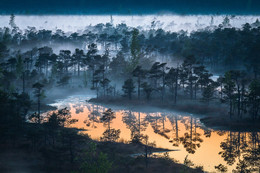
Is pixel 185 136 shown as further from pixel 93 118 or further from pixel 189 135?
pixel 93 118

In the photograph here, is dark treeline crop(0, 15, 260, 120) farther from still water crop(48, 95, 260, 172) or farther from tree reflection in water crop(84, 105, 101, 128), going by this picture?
tree reflection in water crop(84, 105, 101, 128)

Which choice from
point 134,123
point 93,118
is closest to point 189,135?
point 134,123

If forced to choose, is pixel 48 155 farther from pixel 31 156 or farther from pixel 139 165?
pixel 139 165

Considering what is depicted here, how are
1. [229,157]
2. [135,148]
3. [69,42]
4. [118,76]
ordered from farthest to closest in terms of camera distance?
1. [69,42]
2. [118,76]
3. [135,148]
4. [229,157]

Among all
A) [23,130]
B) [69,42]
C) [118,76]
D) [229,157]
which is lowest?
[229,157]

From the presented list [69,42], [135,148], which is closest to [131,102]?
[135,148]

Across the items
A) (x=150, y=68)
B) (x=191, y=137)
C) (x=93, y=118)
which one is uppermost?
(x=150, y=68)

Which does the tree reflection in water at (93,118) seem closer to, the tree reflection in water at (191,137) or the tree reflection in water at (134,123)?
the tree reflection in water at (134,123)

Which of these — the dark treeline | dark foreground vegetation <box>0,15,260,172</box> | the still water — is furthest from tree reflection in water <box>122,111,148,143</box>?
the dark treeline
